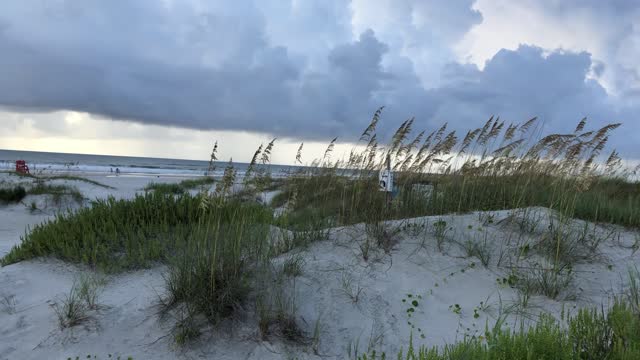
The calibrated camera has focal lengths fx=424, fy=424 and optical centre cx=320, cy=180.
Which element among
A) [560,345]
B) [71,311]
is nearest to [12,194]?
[71,311]

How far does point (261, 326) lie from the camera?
3.95m

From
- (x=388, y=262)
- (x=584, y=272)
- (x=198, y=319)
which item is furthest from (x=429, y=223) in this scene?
(x=198, y=319)

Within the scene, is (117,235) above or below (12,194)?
above

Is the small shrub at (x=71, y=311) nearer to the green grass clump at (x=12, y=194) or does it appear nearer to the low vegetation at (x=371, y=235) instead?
the low vegetation at (x=371, y=235)

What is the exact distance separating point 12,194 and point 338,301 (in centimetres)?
1104

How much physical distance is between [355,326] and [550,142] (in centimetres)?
406

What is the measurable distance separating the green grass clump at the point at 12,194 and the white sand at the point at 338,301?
7670mm

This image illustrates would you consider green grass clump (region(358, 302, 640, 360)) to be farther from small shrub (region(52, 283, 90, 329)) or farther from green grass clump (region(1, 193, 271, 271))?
green grass clump (region(1, 193, 271, 271))

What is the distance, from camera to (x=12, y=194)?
11508mm

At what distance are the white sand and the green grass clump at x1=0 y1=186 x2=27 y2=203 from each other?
25.2ft

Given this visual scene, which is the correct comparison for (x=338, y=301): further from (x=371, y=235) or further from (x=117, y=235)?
(x=117, y=235)

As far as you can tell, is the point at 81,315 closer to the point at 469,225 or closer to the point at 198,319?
the point at 198,319

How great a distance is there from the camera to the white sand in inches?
152

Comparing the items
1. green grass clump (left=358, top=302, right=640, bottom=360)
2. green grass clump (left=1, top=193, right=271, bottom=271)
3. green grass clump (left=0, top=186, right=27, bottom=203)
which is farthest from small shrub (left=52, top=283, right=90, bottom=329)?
green grass clump (left=0, top=186, right=27, bottom=203)
